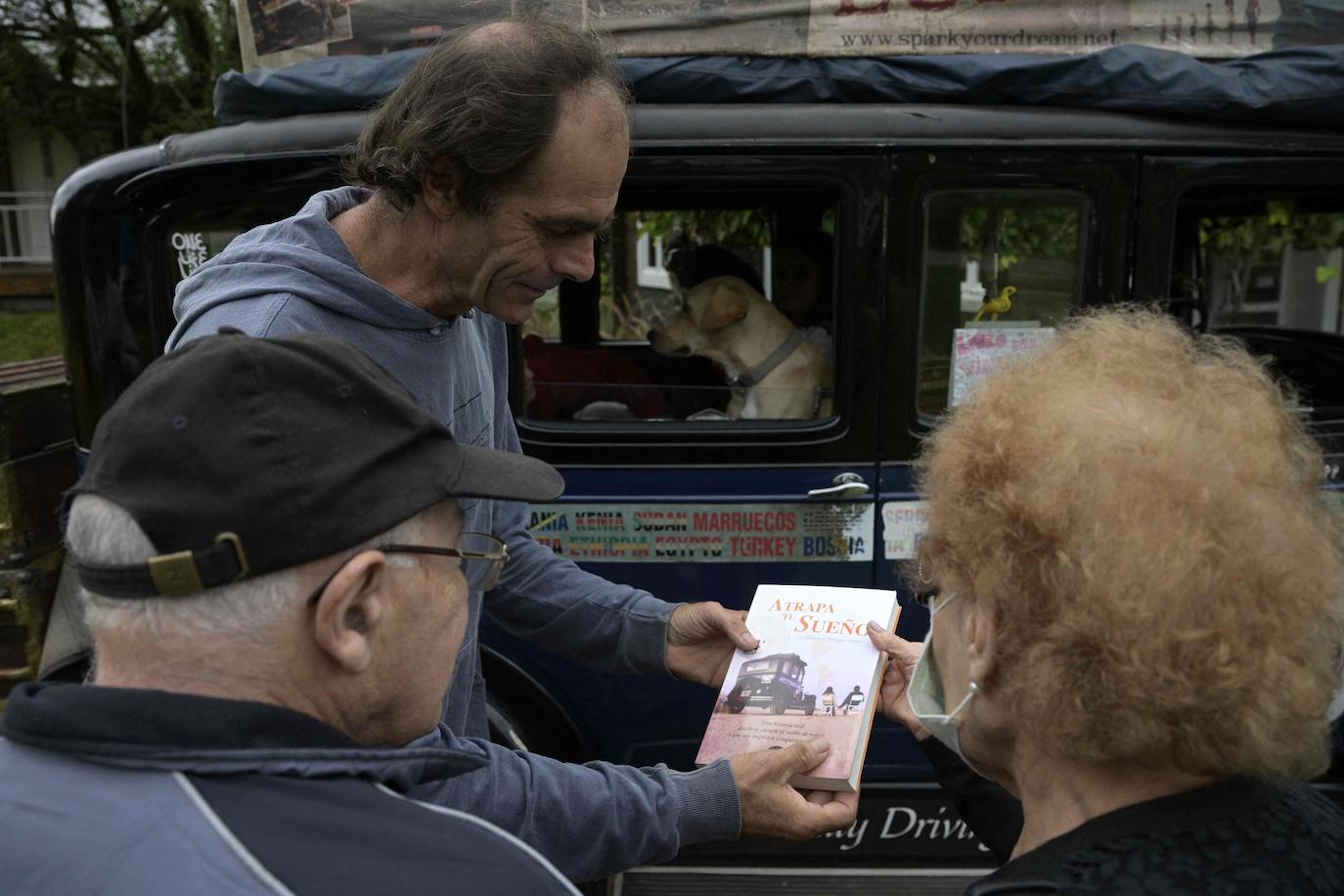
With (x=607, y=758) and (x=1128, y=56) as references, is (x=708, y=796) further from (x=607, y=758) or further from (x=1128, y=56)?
(x=1128, y=56)

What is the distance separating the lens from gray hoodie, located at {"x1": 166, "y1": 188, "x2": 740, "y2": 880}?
1.56 m

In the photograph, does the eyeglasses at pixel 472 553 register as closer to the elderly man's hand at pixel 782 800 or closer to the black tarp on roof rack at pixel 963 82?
the elderly man's hand at pixel 782 800

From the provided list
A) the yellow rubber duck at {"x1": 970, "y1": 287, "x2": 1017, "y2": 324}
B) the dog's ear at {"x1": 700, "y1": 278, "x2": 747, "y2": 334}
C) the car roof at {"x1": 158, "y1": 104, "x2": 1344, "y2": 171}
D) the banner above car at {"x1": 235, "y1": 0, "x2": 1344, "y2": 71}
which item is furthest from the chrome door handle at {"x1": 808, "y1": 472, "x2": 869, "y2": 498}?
the banner above car at {"x1": 235, "y1": 0, "x2": 1344, "y2": 71}

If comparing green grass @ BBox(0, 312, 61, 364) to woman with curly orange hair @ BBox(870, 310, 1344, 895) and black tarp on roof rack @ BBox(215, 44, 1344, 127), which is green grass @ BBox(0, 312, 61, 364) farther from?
woman with curly orange hair @ BBox(870, 310, 1344, 895)

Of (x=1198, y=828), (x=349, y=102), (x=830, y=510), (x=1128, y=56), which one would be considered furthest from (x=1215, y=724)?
(x=349, y=102)

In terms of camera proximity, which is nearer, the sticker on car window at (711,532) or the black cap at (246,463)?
the black cap at (246,463)

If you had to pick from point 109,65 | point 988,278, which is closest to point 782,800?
point 988,278

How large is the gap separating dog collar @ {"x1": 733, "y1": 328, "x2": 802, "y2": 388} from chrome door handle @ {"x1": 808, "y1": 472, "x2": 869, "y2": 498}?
15.5 inches

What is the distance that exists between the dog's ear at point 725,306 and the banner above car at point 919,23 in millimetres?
741

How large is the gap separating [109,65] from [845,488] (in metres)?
16.1

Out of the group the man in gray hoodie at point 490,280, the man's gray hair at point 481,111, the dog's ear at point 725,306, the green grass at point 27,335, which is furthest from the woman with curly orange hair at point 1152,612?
the green grass at point 27,335

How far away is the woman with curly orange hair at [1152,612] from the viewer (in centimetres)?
112

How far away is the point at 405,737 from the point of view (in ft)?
4.05

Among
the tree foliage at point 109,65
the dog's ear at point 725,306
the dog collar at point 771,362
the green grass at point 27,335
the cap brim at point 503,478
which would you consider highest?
the tree foliage at point 109,65
